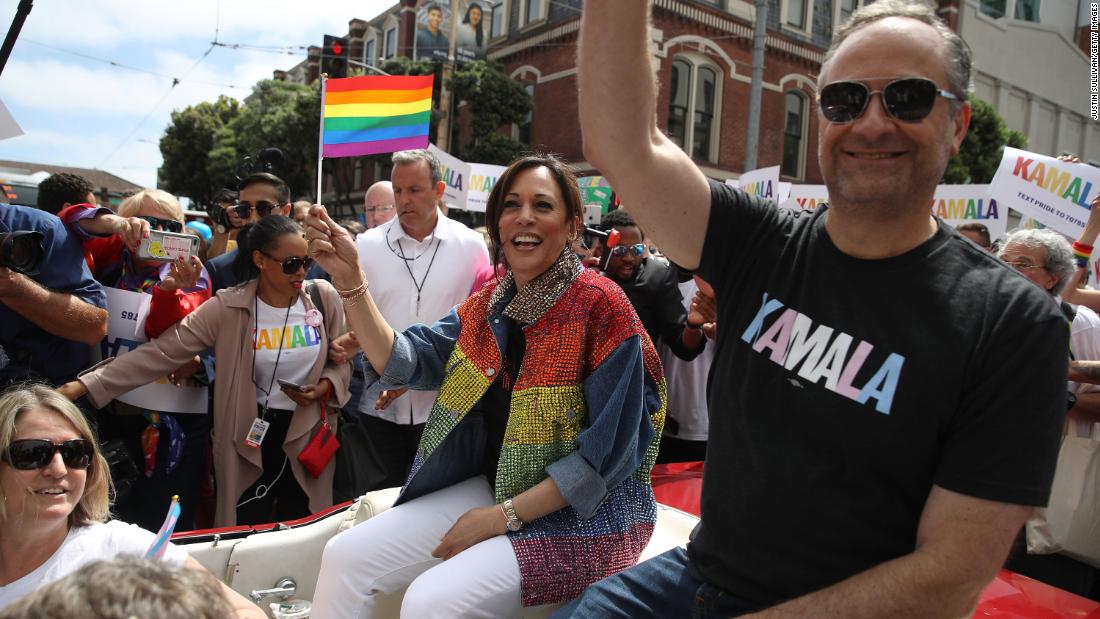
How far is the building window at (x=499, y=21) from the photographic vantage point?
26.8 meters

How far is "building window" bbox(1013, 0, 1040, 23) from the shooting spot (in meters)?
27.4

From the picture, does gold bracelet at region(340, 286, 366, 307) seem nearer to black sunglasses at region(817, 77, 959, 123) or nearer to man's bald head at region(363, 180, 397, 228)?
black sunglasses at region(817, 77, 959, 123)

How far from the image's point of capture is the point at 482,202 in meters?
9.66

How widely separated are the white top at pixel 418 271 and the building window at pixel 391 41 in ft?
108

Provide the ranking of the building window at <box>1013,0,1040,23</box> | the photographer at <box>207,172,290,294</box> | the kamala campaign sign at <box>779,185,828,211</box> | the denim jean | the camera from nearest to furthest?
the denim jean, the camera, the photographer at <box>207,172,290,294</box>, the kamala campaign sign at <box>779,185,828,211</box>, the building window at <box>1013,0,1040,23</box>

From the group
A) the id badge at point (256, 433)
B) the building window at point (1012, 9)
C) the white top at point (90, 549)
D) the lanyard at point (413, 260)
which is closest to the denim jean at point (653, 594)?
the white top at point (90, 549)

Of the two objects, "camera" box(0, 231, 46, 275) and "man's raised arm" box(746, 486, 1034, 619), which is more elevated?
"camera" box(0, 231, 46, 275)

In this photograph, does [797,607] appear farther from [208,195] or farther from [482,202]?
[208,195]

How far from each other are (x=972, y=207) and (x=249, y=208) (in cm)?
681

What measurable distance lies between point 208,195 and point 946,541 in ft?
147

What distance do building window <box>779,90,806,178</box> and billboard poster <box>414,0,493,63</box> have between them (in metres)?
10.3

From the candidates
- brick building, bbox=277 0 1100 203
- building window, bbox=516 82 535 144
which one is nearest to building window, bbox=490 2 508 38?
brick building, bbox=277 0 1100 203

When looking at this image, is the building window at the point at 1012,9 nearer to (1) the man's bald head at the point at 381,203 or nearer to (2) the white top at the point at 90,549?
(1) the man's bald head at the point at 381,203

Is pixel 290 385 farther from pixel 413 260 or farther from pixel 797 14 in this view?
pixel 797 14
